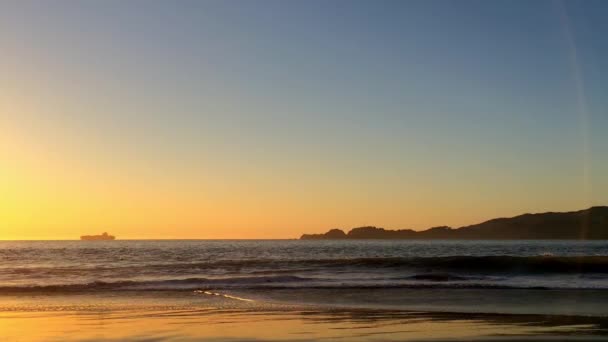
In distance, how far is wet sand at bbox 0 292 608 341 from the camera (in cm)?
1378

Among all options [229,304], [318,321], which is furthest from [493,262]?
[318,321]

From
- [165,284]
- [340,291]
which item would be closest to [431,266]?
[340,291]

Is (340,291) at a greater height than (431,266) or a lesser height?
lesser

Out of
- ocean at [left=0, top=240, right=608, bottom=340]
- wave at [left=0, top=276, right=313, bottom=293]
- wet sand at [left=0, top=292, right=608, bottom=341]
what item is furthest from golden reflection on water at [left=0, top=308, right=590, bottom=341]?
wave at [left=0, top=276, right=313, bottom=293]

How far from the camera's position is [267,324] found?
15.9 m

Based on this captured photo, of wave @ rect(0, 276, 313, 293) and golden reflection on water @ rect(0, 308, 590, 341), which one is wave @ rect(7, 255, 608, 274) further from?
golden reflection on water @ rect(0, 308, 590, 341)

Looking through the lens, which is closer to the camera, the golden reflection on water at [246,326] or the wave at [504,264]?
the golden reflection on water at [246,326]

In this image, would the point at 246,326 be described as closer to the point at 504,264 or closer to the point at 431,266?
the point at 431,266

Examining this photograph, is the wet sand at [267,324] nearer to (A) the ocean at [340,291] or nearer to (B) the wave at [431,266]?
(A) the ocean at [340,291]

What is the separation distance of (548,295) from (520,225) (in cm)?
17149

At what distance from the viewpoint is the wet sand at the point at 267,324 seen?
13781 millimetres

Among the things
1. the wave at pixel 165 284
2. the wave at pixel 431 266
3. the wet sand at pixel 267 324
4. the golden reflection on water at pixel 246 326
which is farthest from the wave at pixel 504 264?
the golden reflection on water at pixel 246 326

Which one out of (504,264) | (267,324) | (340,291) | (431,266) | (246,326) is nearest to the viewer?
(246,326)

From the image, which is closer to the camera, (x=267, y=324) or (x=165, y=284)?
(x=267, y=324)
